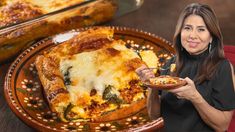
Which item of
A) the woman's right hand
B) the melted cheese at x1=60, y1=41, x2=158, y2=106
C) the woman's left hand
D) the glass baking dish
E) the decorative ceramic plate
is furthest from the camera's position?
the glass baking dish

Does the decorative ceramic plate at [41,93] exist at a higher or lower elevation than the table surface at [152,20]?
lower

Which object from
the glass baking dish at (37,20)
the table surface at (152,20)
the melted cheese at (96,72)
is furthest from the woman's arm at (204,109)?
the table surface at (152,20)

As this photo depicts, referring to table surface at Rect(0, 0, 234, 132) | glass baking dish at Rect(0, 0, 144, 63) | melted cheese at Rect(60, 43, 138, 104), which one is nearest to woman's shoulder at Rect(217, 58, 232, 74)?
melted cheese at Rect(60, 43, 138, 104)

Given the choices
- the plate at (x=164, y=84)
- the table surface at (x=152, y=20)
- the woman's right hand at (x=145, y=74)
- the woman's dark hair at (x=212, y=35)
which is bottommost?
the plate at (x=164, y=84)

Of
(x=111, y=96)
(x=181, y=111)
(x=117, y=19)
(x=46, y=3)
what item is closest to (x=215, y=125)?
(x=181, y=111)

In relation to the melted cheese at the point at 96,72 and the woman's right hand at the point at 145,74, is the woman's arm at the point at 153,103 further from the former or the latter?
the melted cheese at the point at 96,72

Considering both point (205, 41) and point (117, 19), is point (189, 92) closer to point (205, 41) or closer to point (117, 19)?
point (205, 41)

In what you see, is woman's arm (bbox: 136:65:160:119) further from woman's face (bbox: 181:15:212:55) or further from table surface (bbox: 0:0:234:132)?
table surface (bbox: 0:0:234:132)
